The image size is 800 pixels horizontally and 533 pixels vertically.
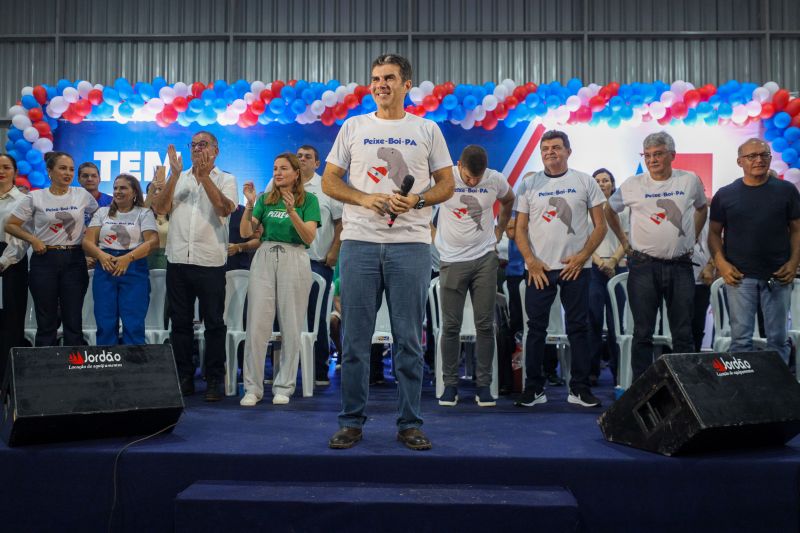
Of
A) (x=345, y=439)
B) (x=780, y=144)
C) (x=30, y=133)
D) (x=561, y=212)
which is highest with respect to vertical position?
(x=30, y=133)

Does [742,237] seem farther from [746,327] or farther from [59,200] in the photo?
[59,200]

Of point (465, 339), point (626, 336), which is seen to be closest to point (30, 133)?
point (465, 339)

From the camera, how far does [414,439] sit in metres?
2.83

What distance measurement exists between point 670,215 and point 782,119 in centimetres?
458

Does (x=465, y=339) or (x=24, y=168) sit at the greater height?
(x=24, y=168)

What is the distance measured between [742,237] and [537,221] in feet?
3.97

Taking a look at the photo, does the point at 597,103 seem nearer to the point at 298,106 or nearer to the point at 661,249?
the point at 298,106

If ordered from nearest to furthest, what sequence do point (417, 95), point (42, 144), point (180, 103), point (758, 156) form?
→ point (758, 156) → point (417, 95) → point (180, 103) → point (42, 144)

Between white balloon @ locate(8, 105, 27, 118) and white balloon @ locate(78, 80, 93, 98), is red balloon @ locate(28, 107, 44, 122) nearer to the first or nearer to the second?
white balloon @ locate(8, 105, 27, 118)

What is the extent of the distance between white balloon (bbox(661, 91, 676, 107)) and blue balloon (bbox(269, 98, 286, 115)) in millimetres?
4323

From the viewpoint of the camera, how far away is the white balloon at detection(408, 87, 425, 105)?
7.67 metres

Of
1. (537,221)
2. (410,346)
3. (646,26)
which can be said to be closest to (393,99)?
(410,346)

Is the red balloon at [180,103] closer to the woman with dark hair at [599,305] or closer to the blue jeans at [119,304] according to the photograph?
the blue jeans at [119,304]

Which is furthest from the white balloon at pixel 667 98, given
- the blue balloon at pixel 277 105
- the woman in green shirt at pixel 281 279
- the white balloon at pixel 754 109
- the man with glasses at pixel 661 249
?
the woman in green shirt at pixel 281 279
